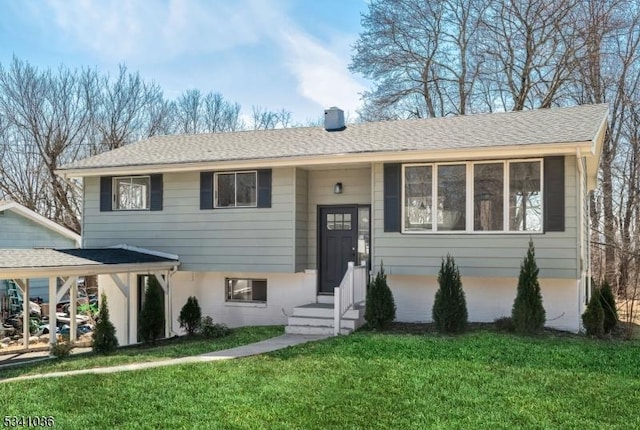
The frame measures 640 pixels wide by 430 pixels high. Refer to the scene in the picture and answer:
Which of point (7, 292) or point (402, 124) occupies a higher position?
point (402, 124)

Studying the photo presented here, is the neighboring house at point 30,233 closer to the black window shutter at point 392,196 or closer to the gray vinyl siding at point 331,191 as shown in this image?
the gray vinyl siding at point 331,191

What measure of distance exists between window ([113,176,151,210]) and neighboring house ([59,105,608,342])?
0.03m

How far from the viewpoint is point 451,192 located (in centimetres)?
1005

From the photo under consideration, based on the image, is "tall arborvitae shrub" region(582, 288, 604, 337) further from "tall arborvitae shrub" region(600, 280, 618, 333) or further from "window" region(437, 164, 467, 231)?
"window" region(437, 164, 467, 231)

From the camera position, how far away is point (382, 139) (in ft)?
37.0

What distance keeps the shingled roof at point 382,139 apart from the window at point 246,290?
273cm

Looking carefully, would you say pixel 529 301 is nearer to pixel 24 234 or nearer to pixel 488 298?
pixel 488 298

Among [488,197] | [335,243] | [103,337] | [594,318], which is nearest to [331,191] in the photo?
[335,243]

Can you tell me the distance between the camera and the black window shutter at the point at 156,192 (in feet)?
40.2

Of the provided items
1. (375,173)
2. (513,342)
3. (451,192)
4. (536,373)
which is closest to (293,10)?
(375,173)

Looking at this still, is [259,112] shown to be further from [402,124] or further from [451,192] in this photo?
[451,192]

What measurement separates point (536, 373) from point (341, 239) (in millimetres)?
5577

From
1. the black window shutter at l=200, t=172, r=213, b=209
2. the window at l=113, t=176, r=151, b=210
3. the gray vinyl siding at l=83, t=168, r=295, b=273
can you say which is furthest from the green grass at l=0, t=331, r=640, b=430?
the window at l=113, t=176, r=151, b=210

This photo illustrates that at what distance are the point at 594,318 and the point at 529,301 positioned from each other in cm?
123
